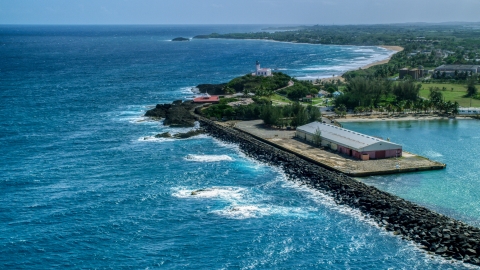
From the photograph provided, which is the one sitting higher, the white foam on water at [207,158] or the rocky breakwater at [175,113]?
the rocky breakwater at [175,113]

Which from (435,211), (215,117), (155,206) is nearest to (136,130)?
(215,117)

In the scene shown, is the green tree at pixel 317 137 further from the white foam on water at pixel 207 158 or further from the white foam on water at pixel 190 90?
the white foam on water at pixel 190 90

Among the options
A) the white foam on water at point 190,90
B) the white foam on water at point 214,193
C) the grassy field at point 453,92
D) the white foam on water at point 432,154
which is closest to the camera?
the white foam on water at point 214,193

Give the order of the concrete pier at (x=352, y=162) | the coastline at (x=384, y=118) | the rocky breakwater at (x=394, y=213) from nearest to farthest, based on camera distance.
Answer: the rocky breakwater at (x=394, y=213), the concrete pier at (x=352, y=162), the coastline at (x=384, y=118)

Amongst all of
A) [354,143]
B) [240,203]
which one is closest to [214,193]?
[240,203]

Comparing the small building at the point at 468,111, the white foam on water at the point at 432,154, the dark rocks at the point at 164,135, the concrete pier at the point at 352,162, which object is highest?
the small building at the point at 468,111

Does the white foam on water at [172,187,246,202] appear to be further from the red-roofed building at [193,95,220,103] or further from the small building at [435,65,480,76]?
the small building at [435,65,480,76]

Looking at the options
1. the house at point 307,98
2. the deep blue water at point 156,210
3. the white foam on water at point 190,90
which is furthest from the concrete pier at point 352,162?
the white foam on water at point 190,90
